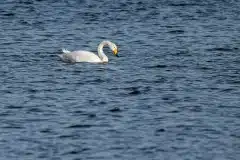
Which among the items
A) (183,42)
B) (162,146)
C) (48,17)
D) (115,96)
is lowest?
(162,146)

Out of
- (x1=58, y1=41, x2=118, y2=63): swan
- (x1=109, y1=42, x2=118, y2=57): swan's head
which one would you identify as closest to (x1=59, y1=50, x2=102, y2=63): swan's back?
(x1=58, y1=41, x2=118, y2=63): swan

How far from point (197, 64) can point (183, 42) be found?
4.83 metres

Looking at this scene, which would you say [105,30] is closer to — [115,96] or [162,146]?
[115,96]

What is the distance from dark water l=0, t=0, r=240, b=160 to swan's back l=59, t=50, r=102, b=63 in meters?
0.28

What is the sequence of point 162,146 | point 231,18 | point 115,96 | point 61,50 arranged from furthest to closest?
point 231,18
point 61,50
point 115,96
point 162,146

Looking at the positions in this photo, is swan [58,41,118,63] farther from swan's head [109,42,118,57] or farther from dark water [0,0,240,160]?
swan's head [109,42,118,57]

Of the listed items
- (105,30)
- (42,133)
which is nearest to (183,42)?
(105,30)

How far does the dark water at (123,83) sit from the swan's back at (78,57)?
285mm

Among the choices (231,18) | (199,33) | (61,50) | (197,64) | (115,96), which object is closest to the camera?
(115,96)

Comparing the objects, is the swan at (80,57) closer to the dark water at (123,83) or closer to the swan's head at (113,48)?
the dark water at (123,83)

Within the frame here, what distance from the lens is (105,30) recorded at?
40031 millimetres

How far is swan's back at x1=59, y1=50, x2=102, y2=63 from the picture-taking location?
33.0 meters

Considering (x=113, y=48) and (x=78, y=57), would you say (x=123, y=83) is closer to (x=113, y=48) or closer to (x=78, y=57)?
(x=78, y=57)

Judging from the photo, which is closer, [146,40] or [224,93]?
[224,93]
